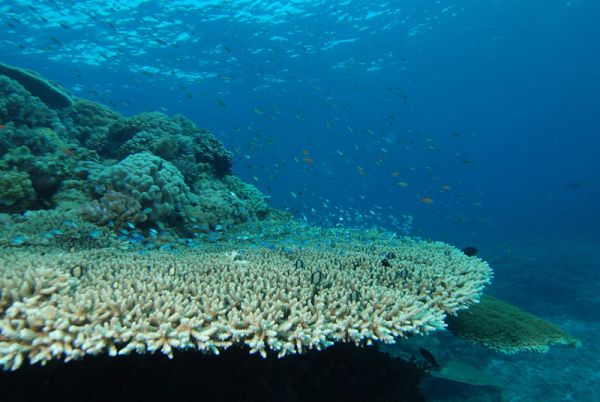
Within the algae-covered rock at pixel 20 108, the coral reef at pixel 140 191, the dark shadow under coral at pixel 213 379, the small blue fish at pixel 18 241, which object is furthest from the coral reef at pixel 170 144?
the dark shadow under coral at pixel 213 379

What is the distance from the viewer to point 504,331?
659 cm

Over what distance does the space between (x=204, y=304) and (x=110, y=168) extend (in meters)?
7.61

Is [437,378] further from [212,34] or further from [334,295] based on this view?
[212,34]

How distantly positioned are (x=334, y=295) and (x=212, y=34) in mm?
→ 40777

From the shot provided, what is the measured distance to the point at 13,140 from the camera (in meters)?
10.8

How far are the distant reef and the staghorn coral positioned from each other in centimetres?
373

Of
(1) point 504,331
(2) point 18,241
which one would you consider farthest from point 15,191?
(1) point 504,331

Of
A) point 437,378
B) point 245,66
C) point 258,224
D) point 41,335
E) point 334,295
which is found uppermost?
point 245,66

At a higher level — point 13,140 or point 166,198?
point 13,140

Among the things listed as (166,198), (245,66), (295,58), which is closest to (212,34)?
(245,66)

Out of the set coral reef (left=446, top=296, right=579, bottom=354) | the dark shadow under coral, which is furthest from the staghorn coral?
coral reef (left=446, top=296, right=579, bottom=354)

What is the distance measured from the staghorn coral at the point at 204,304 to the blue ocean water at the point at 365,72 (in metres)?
8.59

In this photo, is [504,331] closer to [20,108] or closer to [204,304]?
[204,304]

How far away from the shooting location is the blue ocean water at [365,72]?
19.9m
